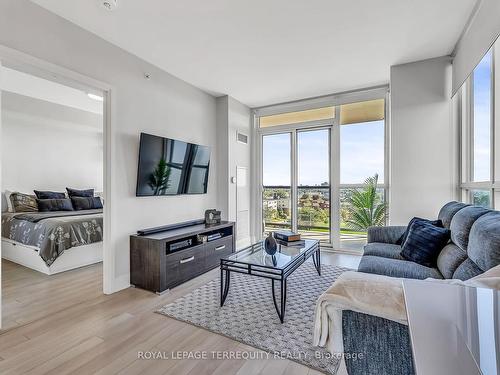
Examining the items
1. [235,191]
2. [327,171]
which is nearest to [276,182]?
[235,191]

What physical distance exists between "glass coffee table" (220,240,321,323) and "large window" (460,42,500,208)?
177cm

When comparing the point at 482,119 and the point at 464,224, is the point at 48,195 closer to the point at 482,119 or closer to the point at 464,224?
the point at 464,224

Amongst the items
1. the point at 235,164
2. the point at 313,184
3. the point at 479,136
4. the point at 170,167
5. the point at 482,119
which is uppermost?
the point at 482,119

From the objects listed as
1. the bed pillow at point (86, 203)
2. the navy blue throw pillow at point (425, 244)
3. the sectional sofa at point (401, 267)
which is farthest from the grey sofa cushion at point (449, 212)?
the bed pillow at point (86, 203)

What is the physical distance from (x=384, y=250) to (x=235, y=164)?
2.82 meters

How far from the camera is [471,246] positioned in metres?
1.64

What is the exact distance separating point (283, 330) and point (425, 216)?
2433 mm

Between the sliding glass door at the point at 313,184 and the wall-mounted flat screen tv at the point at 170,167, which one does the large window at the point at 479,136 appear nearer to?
the sliding glass door at the point at 313,184

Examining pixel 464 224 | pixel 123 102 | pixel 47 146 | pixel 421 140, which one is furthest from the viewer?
pixel 47 146

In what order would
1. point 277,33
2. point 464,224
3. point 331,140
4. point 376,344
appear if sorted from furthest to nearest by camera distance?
point 331,140
point 277,33
point 464,224
point 376,344

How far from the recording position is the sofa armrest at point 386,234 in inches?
114

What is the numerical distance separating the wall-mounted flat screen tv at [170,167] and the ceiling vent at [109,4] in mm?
1226

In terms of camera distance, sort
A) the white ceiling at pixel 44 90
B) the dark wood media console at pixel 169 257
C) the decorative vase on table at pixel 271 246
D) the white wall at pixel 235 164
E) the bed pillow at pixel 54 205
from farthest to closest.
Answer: the white wall at pixel 235 164, the bed pillow at pixel 54 205, the white ceiling at pixel 44 90, the dark wood media console at pixel 169 257, the decorative vase on table at pixel 271 246

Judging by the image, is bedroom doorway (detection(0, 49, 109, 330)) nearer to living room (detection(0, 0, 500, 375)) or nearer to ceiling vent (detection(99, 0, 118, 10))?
living room (detection(0, 0, 500, 375))
